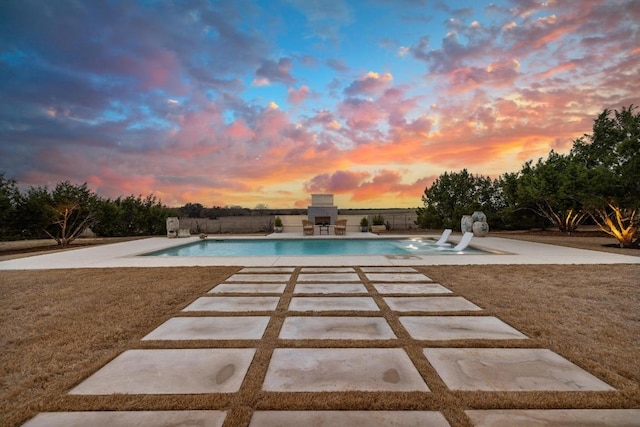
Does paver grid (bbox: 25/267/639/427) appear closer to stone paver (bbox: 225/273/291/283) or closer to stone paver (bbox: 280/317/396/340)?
stone paver (bbox: 280/317/396/340)

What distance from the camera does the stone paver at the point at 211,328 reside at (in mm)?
3230

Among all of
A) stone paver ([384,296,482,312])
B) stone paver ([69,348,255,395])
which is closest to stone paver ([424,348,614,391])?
stone paver ([384,296,482,312])

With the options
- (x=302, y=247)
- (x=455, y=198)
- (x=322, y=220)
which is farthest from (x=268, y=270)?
(x=455, y=198)

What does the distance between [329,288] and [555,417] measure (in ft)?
11.7

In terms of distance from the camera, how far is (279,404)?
2.05m

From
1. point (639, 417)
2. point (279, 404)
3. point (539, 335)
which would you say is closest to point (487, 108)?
point (539, 335)

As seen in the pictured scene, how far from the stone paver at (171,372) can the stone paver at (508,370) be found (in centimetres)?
167

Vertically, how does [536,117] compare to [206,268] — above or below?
above

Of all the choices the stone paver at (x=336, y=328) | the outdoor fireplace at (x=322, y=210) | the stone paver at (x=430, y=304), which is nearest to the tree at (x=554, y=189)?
the outdoor fireplace at (x=322, y=210)

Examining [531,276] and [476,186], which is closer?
[531,276]

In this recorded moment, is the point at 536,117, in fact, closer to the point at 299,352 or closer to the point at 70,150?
the point at 299,352

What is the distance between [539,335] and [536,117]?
13399mm

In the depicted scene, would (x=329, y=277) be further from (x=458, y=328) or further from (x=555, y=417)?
(x=555, y=417)

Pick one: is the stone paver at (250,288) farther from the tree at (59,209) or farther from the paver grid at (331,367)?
the tree at (59,209)
